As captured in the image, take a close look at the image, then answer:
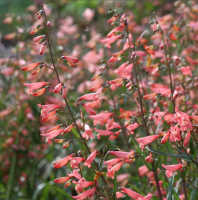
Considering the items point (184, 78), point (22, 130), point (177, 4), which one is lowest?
point (22, 130)

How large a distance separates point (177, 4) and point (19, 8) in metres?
8.73

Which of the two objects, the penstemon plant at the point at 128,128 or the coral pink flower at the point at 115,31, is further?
the coral pink flower at the point at 115,31

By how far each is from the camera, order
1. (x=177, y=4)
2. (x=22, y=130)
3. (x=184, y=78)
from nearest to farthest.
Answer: (x=184, y=78)
(x=177, y=4)
(x=22, y=130)

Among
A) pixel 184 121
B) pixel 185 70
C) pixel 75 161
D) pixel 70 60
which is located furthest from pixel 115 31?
pixel 75 161

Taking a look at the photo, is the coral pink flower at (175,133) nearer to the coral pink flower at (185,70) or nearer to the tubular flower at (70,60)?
the tubular flower at (70,60)

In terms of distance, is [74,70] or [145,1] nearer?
[74,70]

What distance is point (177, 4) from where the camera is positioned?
13.7ft

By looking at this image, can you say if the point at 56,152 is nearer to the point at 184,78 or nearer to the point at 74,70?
the point at 74,70

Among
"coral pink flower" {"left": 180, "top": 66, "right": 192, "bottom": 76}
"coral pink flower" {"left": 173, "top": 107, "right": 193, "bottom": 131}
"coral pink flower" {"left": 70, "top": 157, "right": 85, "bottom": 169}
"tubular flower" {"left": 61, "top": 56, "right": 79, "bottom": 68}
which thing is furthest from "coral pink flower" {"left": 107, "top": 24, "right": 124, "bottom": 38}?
"coral pink flower" {"left": 70, "top": 157, "right": 85, "bottom": 169}

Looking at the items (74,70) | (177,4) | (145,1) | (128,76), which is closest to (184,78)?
(128,76)

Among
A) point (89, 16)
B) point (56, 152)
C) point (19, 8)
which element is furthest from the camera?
point (19, 8)

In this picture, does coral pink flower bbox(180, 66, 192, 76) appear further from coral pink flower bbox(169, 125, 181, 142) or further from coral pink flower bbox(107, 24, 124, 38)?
coral pink flower bbox(169, 125, 181, 142)

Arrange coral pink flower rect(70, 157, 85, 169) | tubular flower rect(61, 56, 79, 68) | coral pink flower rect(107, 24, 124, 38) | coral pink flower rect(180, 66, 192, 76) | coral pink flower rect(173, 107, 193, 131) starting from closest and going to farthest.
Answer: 1. coral pink flower rect(173, 107, 193, 131)
2. coral pink flower rect(70, 157, 85, 169)
3. tubular flower rect(61, 56, 79, 68)
4. coral pink flower rect(107, 24, 124, 38)
5. coral pink flower rect(180, 66, 192, 76)

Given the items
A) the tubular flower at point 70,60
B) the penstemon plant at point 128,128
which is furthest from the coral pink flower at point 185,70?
the tubular flower at point 70,60
